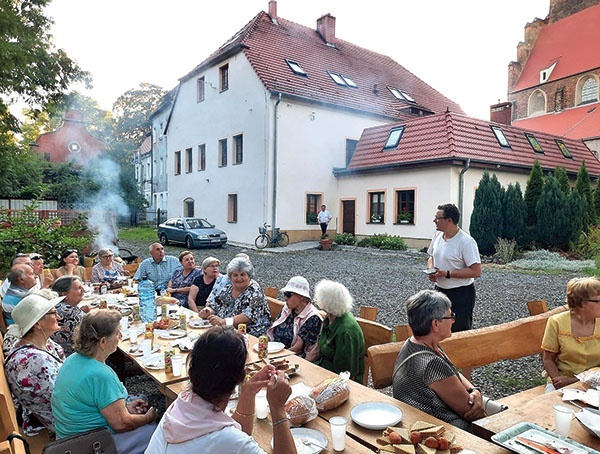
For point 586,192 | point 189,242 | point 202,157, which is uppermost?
point 202,157

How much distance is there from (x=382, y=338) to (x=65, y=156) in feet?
127

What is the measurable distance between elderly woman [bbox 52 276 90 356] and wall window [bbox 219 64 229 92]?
64.6 ft

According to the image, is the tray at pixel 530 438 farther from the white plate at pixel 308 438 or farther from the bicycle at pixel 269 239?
the bicycle at pixel 269 239

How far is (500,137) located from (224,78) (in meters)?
14.4

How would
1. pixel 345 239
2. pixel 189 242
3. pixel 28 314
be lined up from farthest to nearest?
1. pixel 345 239
2. pixel 189 242
3. pixel 28 314

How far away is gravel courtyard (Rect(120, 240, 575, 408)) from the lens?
5.02 m

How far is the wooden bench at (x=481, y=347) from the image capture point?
3145 millimetres

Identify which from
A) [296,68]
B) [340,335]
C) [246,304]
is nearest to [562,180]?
[296,68]

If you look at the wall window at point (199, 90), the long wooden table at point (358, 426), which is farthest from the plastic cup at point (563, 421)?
the wall window at point (199, 90)

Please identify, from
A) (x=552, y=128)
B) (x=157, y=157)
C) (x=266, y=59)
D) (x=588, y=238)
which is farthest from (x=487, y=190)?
(x=157, y=157)

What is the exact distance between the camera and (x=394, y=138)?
2025 centimetres

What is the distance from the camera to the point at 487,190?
619 inches

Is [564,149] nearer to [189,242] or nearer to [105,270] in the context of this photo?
[189,242]

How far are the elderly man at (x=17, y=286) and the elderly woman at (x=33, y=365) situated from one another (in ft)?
7.05
